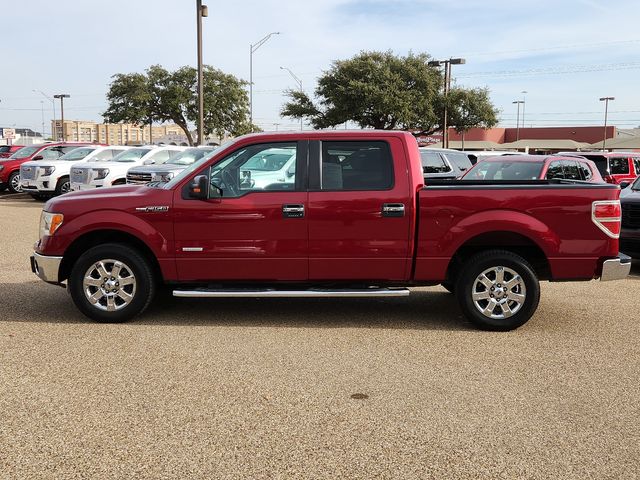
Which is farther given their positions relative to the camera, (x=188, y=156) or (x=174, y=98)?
(x=174, y=98)

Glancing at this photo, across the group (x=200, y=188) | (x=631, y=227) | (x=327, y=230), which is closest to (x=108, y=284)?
(x=200, y=188)

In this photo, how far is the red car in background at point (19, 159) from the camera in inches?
887

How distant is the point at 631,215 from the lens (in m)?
9.48

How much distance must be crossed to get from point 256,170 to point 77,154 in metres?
17.2

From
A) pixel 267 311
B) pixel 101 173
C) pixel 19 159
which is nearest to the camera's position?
pixel 267 311

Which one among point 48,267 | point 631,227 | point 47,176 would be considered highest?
point 47,176

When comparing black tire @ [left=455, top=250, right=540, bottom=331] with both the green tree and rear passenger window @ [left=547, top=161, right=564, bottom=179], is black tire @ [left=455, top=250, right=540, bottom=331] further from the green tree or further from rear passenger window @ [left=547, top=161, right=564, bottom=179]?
the green tree

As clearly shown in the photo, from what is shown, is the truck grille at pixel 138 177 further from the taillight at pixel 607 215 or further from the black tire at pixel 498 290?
the taillight at pixel 607 215

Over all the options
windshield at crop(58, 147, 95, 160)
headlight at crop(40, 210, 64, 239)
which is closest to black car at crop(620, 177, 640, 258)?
headlight at crop(40, 210, 64, 239)

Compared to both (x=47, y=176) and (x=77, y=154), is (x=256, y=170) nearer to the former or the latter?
(x=47, y=176)

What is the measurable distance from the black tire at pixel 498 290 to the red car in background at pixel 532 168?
6.13 metres

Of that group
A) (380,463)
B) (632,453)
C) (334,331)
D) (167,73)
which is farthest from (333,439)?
(167,73)

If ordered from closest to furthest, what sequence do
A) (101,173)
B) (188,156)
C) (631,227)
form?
(631,227), (101,173), (188,156)

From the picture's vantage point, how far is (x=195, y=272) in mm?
6211
